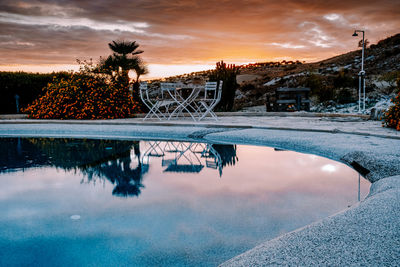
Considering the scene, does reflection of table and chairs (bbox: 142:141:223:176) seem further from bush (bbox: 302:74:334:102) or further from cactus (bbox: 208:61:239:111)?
bush (bbox: 302:74:334:102)

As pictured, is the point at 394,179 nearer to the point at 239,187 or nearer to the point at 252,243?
the point at 239,187

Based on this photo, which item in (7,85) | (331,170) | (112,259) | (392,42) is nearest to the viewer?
(112,259)

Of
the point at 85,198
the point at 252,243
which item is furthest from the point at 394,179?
the point at 85,198

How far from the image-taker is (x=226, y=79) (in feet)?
33.6

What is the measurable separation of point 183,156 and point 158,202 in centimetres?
184

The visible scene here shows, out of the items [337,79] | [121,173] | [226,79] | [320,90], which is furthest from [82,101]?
[337,79]

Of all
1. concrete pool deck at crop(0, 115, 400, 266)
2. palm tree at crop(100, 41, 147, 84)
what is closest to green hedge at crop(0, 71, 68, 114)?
concrete pool deck at crop(0, 115, 400, 266)

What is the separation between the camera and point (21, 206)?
2.73 metres

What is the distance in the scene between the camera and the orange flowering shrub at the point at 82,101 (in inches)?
358

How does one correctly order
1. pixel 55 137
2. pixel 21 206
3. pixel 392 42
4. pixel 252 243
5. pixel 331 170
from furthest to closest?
pixel 392 42 < pixel 55 137 < pixel 331 170 < pixel 21 206 < pixel 252 243

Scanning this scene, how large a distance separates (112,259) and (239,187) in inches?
61.6

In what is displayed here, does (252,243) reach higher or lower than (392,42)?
lower

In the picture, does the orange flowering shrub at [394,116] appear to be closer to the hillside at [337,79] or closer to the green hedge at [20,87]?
the hillside at [337,79]

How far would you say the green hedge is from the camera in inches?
389
